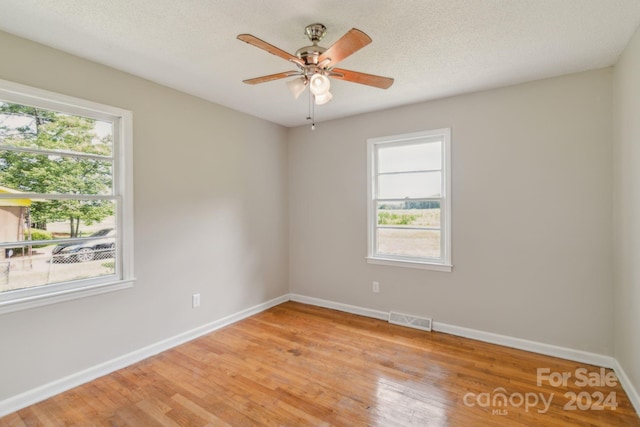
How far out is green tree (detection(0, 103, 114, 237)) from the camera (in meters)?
2.13

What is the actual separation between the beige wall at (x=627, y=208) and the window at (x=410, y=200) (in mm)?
1273

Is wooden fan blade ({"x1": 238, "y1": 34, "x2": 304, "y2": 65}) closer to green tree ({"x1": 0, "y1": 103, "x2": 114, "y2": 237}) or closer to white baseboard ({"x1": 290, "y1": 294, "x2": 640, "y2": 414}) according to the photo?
green tree ({"x1": 0, "y1": 103, "x2": 114, "y2": 237})

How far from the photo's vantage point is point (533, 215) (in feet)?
9.24

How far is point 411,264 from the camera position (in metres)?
3.47

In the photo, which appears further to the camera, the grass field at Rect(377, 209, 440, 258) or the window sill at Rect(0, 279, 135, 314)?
the grass field at Rect(377, 209, 440, 258)

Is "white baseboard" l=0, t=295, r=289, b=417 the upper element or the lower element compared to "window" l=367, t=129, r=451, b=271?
lower

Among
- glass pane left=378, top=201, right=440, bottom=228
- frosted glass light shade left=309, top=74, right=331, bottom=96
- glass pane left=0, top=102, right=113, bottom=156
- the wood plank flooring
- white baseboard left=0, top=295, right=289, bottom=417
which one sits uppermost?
frosted glass light shade left=309, top=74, right=331, bottom=96

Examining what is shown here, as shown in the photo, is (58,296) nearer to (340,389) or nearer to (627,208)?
(340,389)

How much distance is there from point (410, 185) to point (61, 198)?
10.6ft

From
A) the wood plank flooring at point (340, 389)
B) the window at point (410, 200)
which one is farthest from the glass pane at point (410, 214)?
the wood plank flooring at point (340, 389)

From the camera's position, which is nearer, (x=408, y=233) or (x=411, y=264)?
(x=411, y=264)

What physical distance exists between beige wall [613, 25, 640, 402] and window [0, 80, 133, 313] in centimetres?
378

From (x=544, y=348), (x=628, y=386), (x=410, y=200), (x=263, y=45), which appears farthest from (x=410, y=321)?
(x=263, y=45)

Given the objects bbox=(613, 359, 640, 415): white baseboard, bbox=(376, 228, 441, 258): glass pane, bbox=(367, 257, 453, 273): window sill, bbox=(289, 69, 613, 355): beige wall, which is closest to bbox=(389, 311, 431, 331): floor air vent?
bbox=(289, 69, 613, 355): beige wall
